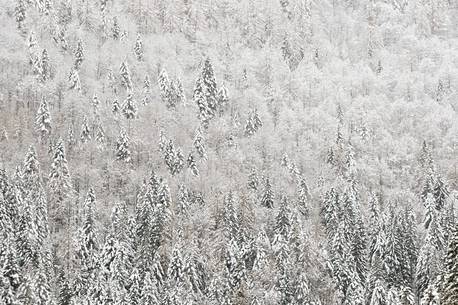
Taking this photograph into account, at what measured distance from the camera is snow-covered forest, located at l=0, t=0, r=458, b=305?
69.5 m

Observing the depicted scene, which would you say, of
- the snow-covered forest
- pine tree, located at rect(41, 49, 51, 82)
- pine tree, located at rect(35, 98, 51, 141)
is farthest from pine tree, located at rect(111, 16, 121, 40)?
pine tree, located at rect(35, 98, 51, 141)

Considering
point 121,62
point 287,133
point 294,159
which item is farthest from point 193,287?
point 121,62

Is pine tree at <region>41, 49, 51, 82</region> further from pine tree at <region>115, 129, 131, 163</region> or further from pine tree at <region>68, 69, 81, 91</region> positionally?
pine tree at <region>115, 129, 131, 163</region>

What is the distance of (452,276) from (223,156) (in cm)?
9789

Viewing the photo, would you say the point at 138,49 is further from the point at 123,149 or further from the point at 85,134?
the point at 123,149

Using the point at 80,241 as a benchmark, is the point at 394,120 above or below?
below

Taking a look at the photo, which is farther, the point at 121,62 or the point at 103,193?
the point at 121,62

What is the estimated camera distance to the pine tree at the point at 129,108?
11862 cm

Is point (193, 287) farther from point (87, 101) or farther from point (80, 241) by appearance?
point (87, 101)

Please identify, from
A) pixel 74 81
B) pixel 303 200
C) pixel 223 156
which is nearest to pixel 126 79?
pixel 74 81

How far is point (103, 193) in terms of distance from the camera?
10019cm

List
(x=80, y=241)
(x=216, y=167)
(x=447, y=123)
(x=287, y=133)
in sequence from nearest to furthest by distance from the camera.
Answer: (x=80, y=241) < (x=216, y=167) < (x=287, y=133) < (x=447, y=123)

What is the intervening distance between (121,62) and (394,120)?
68354 millimetres

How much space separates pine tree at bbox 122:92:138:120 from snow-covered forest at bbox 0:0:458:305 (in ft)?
0.93
